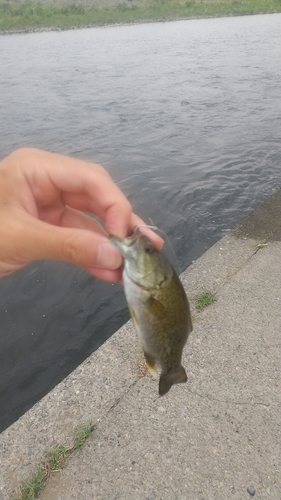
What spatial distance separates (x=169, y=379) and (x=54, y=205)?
1.21m

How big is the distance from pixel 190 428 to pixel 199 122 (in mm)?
10483

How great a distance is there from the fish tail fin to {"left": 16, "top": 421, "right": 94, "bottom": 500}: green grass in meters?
1.20

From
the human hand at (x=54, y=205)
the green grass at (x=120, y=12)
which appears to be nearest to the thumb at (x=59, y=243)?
the human hand at (x=54, y=205)

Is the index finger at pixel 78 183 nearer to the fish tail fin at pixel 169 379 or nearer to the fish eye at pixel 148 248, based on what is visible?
the fish eye at pixel 148 248

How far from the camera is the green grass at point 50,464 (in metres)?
2.70

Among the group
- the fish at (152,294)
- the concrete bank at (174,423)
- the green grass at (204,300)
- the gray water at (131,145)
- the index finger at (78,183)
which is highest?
the index finger at (78,183)

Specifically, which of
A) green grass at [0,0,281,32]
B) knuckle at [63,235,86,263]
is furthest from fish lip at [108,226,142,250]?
green grass at [0,0,281,32]

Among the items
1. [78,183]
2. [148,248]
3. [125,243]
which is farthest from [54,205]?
[148,248]

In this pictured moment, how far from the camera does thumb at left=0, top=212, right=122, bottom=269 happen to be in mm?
1918

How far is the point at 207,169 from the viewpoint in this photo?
29.7 feet

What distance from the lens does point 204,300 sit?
427cm

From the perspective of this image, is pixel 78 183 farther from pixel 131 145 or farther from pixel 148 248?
pixel 131 145

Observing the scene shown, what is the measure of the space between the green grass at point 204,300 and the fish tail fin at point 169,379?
2076 millimetres

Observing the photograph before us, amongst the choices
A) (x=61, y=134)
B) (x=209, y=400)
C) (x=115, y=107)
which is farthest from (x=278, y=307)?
(x=115, y=107)
